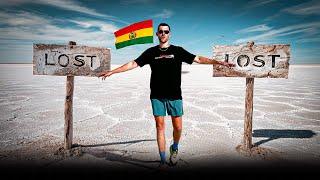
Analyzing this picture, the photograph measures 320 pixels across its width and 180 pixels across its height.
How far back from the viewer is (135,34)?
3.60 metres

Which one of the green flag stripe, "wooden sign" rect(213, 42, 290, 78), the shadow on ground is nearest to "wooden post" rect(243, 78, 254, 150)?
"wooden sign" rect(213, 42, 290, 78)

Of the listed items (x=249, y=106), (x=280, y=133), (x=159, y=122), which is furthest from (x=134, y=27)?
(x=280, y=133)

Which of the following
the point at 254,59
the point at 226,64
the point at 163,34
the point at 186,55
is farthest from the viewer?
the point at 254,59

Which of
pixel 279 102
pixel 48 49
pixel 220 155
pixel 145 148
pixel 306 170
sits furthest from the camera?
pixel 279 102

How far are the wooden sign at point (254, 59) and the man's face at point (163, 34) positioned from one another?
88 cm

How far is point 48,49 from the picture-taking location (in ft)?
11.5

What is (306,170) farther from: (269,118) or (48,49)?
(48,49)

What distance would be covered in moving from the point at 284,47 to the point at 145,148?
2.40 m

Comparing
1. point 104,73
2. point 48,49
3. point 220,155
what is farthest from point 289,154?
point 48,49

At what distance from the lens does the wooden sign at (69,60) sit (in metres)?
3.48

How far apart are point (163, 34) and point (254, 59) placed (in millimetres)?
1364

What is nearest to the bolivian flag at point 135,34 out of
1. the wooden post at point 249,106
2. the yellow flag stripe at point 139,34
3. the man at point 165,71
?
the yellow flag stripe at point 139,34

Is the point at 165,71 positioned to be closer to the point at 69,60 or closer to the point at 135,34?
the point at 135,34

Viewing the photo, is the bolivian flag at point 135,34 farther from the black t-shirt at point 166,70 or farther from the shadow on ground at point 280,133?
the shadow on ground at point 280,133
